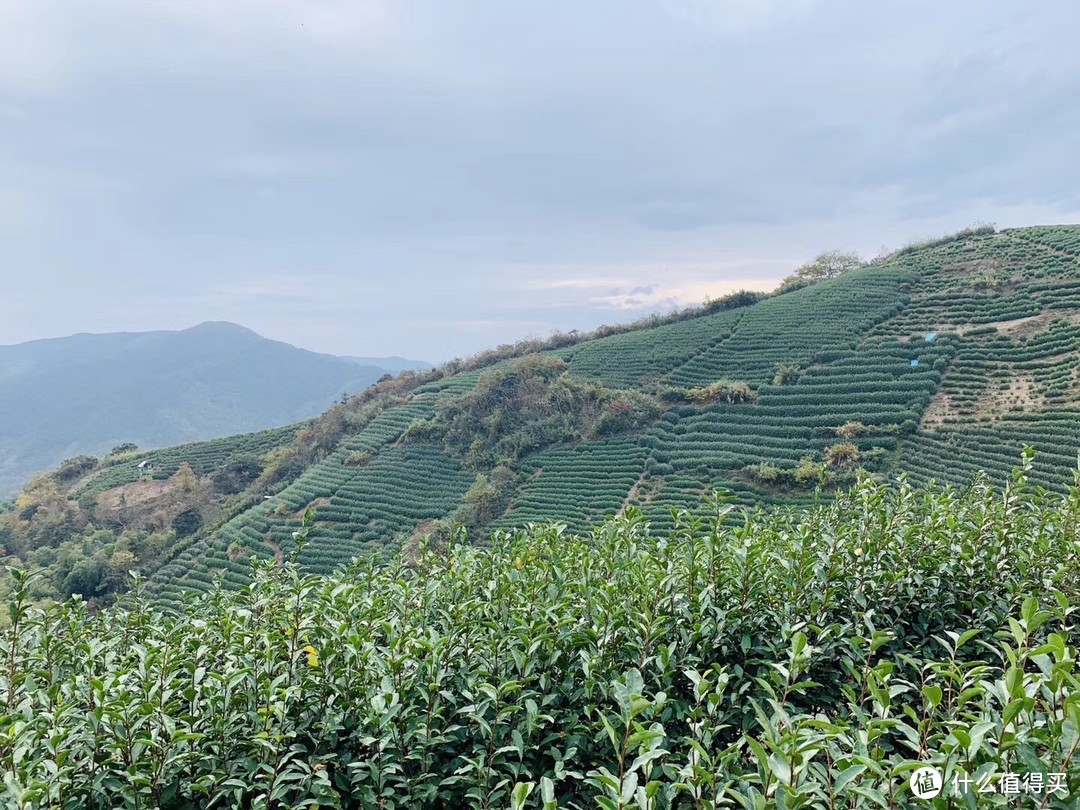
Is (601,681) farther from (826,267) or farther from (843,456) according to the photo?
(826,267)

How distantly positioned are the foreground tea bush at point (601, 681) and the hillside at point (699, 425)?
65.5 feet

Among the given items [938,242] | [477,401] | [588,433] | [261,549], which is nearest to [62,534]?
[261,549]

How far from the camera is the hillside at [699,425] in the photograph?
2795cm

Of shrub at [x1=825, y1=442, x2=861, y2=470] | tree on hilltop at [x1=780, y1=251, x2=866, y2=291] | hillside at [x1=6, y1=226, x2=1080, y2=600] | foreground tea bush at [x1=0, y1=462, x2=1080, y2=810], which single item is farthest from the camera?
tree on hilltop at [x1=780, y1=251, x2=866, y2=291]

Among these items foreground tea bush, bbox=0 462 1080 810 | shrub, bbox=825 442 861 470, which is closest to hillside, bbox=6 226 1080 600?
shrub, bbox=825 442 861 470

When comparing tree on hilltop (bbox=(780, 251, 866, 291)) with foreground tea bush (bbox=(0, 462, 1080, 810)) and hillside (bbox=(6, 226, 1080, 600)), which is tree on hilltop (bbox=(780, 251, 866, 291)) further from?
foreground tea bush (bbox=(0, 462, 1080, 810))

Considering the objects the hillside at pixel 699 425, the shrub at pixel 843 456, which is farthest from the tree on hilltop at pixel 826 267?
the shrub at pixel 843 456

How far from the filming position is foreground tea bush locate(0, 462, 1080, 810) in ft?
6.86

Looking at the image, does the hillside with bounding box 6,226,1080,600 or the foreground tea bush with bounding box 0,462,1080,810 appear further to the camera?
the hillside with bounding box 6,226,1080,600

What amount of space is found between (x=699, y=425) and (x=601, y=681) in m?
32.7

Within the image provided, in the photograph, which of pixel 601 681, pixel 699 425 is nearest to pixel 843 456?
pixel 699 425

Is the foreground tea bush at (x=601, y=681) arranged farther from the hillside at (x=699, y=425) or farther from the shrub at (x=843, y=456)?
the shrub at (x=843, y=456)

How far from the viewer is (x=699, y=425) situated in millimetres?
34375

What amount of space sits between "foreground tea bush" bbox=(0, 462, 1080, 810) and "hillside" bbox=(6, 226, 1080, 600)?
20.0 m
